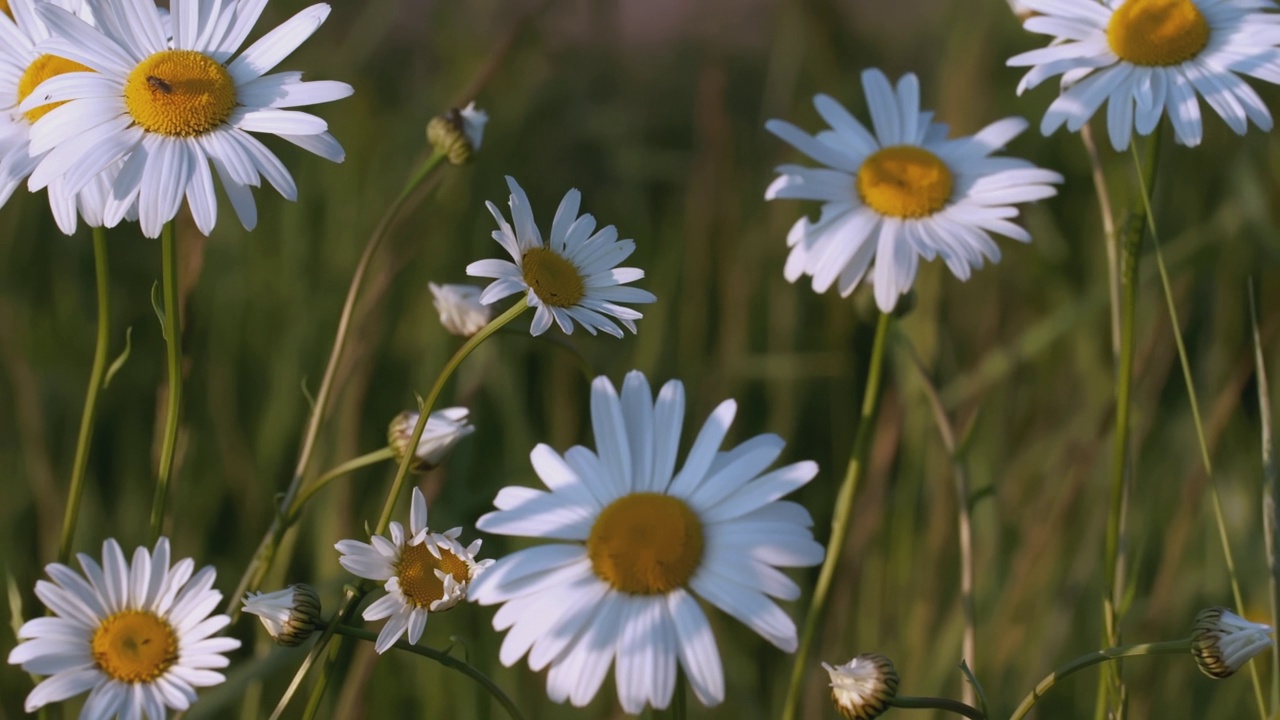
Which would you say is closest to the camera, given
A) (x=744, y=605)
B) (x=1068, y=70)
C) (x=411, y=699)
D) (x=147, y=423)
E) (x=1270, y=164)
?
(x=744, y=605)

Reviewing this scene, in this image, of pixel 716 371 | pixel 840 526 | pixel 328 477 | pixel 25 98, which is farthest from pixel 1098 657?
pixel 716 371

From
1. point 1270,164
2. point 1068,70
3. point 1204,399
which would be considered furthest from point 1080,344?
point 1068,70

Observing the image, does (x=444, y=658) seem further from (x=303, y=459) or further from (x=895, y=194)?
(x=895, y=194)

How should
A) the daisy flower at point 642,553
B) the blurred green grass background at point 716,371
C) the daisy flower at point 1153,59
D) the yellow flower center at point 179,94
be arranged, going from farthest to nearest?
the blurred green grass background at point 716,371, the daisy flower at point 1153,59, the yellow flower center at point 179,94, the daisy flower at point 642,553

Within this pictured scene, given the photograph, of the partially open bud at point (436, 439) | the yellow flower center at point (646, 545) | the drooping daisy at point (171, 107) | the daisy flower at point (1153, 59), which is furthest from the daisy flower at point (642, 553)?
the daisy flower at point (1153, 59)

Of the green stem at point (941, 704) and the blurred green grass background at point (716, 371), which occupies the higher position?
the blurred green grass background at point (716, 371)

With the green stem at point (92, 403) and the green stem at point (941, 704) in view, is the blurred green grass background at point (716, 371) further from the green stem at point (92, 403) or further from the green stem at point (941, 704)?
the green stem at point (941, 704)

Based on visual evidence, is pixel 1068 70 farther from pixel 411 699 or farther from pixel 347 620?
pixel 411 699

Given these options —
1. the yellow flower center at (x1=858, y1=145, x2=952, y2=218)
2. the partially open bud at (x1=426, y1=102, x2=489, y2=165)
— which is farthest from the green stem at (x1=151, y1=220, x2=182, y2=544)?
the yellow flower center at (x1=858, y1=145, x2=952, y2=218)
